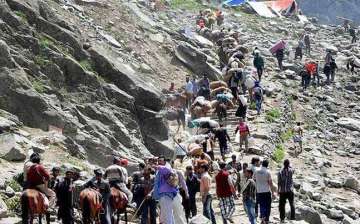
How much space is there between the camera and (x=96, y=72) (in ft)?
80.0

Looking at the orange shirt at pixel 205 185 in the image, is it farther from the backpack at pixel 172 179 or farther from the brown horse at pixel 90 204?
the brown horse at pixel 90 204

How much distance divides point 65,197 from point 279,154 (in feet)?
46.6

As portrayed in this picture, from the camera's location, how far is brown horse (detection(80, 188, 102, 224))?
539 inches

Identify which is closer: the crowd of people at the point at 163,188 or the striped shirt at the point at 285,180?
the crowd of people at the point at 163,188

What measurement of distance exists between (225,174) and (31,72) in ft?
28.5

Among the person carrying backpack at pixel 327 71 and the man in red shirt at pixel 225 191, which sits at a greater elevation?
the person carrying backpack at pixel 327 71

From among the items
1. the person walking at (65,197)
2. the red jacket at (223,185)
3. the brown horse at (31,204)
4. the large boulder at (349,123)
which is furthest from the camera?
the large boulder at (349,123)

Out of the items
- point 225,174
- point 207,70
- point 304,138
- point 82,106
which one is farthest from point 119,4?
point 225,174

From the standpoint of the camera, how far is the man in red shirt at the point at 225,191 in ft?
52.3

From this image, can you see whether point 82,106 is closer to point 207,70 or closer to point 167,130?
point 167,130

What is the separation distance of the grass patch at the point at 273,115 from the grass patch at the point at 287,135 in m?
0.73

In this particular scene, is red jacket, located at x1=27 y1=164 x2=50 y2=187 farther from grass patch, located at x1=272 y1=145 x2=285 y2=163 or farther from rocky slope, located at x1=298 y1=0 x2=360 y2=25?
rocky slope, located at x1=298 y1=0 x2=360 y2=25

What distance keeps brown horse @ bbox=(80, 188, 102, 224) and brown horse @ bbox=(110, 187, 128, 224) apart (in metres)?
0.70

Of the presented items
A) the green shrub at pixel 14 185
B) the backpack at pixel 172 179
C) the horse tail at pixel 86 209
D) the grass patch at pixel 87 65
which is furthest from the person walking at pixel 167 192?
the grass patch at pixel 87 65
